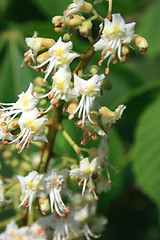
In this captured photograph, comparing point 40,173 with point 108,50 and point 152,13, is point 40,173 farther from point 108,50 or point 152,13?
point 152,13

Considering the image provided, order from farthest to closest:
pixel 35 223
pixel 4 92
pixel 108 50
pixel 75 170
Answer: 1. pixel 4 92
2. pixel 35 223
3. pixel 75 170
4. pixel 108 50

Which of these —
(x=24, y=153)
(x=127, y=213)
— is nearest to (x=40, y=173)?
(x=24, y=153)

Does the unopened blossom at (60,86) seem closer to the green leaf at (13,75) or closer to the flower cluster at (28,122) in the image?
the flower cluster at (28,122)

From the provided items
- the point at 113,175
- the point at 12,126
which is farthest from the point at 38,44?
the point at 113,175

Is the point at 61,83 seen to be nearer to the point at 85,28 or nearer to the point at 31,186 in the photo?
the point at 85,28

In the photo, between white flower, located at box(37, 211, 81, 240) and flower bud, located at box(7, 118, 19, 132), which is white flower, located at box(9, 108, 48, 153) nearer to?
flower bud, located at box(7, 118, 19, 132)

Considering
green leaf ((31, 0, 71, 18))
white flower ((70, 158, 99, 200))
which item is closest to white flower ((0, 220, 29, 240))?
white flower ((70, 158, 99, 200))
